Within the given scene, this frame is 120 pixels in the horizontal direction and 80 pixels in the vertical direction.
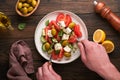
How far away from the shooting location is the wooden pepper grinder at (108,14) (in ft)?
4.69

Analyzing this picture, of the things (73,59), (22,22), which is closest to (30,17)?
(22,22)

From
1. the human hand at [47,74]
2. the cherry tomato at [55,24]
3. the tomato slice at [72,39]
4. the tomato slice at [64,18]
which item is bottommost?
the human hand at [47,74]

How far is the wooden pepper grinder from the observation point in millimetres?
1429

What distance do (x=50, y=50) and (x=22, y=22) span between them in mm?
213

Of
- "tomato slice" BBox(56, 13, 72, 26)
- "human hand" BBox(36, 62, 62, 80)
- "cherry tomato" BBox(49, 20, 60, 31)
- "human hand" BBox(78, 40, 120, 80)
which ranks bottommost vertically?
"human hand" BBox(36, 62, 62, 80)

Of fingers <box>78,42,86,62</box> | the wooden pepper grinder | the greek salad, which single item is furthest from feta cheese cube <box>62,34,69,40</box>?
the wooden pepper grinder

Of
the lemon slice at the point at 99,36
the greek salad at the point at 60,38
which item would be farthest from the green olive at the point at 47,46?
the lemon slice at the point at 99,36

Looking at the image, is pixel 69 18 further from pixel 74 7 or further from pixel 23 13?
pixel 23 13

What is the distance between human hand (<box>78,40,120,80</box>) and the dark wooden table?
0.16 m

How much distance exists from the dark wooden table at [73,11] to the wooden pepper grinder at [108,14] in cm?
4

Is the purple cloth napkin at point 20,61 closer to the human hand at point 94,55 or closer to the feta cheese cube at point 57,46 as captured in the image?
the feta cheese cube at point 57,46

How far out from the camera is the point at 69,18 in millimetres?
1446

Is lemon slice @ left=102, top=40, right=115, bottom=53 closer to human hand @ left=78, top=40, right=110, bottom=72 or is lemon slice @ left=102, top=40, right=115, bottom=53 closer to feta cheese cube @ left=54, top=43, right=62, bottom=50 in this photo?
human hand @ left=78, top=40, right=110, bottom=72

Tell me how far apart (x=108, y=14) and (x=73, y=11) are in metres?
0.18
